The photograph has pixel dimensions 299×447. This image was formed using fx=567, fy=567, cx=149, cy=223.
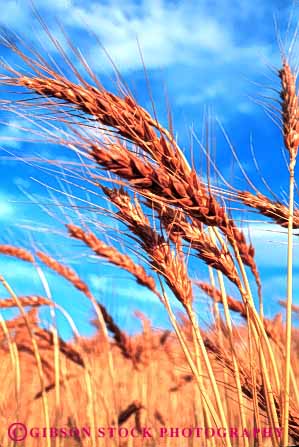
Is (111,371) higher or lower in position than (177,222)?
lower

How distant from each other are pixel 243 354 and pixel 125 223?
1.05 meters

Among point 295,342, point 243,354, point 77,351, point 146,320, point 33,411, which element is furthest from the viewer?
point 33,411

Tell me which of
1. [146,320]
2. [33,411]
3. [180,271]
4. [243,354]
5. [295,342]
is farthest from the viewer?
[33,411]

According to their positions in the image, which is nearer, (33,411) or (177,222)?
(177,222)

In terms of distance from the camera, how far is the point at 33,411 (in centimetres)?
497

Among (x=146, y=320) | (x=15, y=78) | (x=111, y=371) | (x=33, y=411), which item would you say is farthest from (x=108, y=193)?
(x=33, y=411)

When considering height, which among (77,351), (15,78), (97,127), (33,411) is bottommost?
(33,411)

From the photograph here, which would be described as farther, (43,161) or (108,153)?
(43,161)

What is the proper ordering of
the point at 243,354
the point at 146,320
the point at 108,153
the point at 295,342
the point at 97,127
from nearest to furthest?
the point at 108,153
the point at 97,127
the point at 243,354
the point at 295,342
the point at 146,320

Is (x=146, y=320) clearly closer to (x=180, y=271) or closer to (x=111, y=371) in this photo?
(x=111, y=371)

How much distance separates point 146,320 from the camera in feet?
14.4

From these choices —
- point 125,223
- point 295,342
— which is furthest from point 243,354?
point 125,223

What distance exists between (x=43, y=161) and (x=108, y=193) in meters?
0.25

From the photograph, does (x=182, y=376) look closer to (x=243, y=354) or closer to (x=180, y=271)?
(x=243, y=354)
